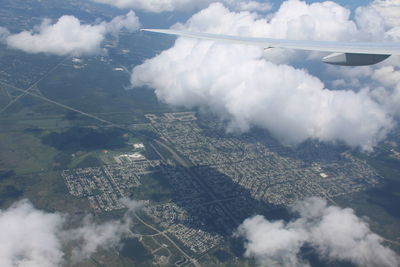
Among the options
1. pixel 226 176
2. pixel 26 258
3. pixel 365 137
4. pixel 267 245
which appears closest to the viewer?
pixel 26 258

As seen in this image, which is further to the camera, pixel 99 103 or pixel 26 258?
pixel 99 103

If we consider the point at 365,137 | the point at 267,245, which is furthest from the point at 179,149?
the point at 365,137

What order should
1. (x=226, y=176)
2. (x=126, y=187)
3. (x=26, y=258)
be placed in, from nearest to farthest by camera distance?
(x=26, y=258)
(x=126, y=187)
(x=226, y=176)

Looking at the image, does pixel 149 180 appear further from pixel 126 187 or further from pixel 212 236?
pixel 212 236

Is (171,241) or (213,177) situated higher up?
(213,177)

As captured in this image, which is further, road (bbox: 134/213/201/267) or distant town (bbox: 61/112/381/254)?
distant town (bbox: 61/112/381/254)

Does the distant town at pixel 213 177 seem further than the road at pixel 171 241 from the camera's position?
Yes

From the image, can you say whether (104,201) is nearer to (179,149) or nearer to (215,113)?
(179,149)

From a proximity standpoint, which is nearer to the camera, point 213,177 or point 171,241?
point 171,241

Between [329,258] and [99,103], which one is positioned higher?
[99,103]

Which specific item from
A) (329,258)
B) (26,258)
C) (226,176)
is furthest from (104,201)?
(329,258)
